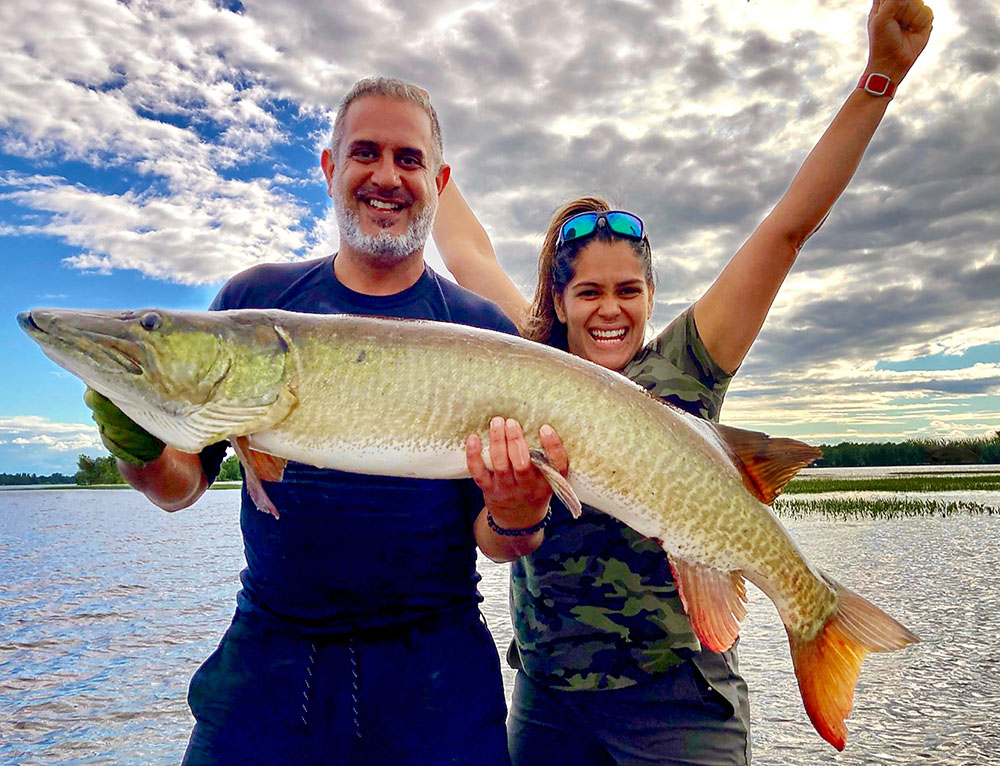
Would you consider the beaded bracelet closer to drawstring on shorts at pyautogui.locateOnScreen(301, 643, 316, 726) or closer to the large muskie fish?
the large muskie fish

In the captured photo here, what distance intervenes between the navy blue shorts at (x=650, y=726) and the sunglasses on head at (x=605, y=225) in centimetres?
189

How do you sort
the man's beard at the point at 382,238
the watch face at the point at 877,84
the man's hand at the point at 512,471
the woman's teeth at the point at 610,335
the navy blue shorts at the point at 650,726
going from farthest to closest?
the woman's teeth at the point at 610,335
the man's beard at the point at 382,238
the watch face at the point at 877,84
the navy blue shorts at the point at 650,726
the man's hand at the point at 512,471

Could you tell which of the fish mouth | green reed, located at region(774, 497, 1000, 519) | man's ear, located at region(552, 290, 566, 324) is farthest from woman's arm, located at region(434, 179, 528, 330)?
green reed, located at region(774, 497, 1000, 519)

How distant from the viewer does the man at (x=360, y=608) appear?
2553 millimetres

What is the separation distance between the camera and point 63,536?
2158cm

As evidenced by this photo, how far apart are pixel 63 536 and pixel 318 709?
23.0 meters

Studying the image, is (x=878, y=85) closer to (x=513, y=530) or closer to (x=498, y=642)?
(x=513, y=530)

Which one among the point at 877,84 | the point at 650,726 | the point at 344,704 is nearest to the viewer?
the point at 344,704

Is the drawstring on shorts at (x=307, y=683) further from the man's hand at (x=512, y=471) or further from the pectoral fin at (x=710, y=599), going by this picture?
the pectoral fin at (x=710, y=599)

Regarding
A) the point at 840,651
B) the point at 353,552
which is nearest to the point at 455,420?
the point at 353,552

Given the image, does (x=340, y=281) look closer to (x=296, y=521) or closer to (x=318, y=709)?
(x=296, y=521)

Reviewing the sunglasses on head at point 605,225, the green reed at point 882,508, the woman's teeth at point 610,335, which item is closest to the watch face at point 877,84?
the sunglasses on head at point 605,225

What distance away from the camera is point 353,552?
2.65 metres

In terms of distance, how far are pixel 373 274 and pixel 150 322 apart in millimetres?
905
